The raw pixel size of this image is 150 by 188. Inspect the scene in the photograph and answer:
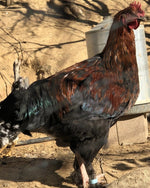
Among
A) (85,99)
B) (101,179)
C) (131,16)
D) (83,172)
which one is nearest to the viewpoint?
(85,99)

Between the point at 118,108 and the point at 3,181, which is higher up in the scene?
the point at 118,108

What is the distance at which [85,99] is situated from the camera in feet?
9.55

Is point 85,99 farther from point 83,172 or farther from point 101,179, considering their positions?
point 101,179

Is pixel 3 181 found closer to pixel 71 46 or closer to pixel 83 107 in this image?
pixel 83 107

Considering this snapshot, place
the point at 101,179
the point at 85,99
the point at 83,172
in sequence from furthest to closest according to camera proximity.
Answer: the point at 101,179 < the point at 83,172 < the point at 85,99

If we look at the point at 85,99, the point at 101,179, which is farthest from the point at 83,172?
the point at 85,99

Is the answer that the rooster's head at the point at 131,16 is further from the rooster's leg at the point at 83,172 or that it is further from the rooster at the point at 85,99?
the rooster's leg at the point at 83,172

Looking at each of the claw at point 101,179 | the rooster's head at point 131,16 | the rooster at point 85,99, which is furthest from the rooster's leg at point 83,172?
the rooster's head at point 131,16

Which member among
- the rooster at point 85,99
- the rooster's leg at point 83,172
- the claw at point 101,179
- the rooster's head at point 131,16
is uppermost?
the rooster's head at point 131,16

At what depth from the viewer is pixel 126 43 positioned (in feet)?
10.2

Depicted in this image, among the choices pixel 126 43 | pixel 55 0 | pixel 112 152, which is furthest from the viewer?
pixel 55 0

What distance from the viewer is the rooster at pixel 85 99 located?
2.92 m

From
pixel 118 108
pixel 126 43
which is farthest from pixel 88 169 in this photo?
pixel 126 43

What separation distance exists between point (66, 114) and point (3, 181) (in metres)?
1.27
